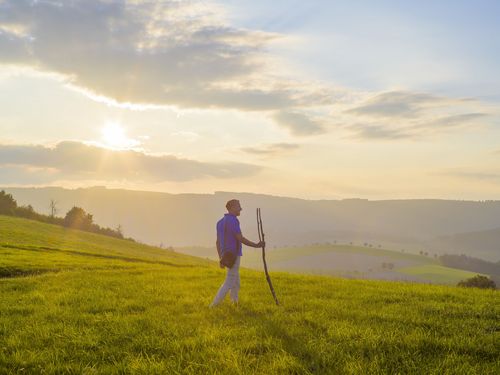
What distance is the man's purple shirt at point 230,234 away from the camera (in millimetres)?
13266

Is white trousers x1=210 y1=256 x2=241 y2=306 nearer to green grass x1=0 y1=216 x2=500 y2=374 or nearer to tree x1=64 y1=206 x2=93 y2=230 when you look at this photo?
green grass x1=0 y1=216 x2=500 y2=374

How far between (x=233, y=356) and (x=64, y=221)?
86487 mm

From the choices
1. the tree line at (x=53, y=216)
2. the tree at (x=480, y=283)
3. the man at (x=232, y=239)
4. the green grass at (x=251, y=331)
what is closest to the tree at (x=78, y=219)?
the tree line at (x=53, y=216)

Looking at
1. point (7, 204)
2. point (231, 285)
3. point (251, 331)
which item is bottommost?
point (251, 331)

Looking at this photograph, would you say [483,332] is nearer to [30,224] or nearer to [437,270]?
[30,224]

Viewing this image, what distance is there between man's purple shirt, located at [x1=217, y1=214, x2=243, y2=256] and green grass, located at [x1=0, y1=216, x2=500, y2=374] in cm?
188

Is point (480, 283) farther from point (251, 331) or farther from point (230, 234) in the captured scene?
point (251, 331)

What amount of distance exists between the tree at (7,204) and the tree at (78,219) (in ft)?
33.5

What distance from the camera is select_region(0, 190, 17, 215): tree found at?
75.5m

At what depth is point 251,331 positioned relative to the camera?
32.3 ft

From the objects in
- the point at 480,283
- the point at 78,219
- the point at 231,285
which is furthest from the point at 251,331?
the point at 78,219

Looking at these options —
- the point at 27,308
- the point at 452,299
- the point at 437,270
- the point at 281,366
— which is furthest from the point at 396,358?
the point at 437,270

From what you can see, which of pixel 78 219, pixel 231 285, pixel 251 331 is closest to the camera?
pixel 251 331

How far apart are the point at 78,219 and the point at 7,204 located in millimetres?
13521
